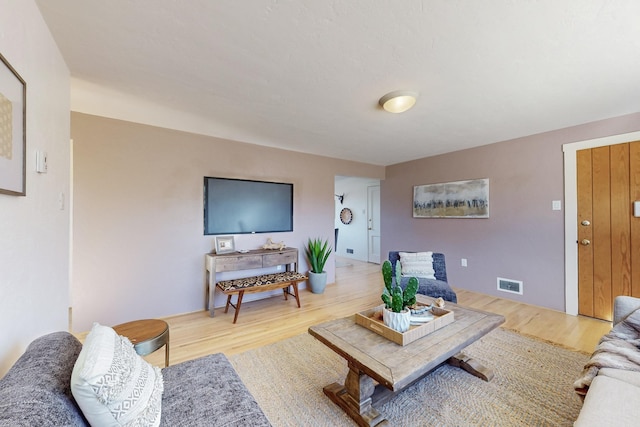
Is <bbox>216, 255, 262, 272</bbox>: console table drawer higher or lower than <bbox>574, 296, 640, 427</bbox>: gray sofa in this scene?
higher

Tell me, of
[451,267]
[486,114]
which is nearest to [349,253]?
[451,267]

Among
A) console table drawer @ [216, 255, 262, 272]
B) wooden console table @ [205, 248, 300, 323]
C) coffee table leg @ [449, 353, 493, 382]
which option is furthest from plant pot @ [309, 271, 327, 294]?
coffee table leg @ [449, 353, 493, 382]

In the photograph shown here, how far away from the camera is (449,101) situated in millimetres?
2312

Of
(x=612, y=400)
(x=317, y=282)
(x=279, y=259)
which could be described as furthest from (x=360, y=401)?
(x=317, y=282)

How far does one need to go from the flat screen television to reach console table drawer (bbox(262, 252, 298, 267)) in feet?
1.36

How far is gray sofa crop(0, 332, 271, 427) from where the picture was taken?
2.15ft

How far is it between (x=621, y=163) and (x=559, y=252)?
43.8 inches

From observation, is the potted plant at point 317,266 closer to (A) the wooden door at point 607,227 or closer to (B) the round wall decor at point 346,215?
(B) the round wall decor at point 346,215

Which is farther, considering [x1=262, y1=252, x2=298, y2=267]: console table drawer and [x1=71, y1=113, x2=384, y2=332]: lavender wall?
[x1=262, y1=252, x2=298, y2=267]: console table drawer

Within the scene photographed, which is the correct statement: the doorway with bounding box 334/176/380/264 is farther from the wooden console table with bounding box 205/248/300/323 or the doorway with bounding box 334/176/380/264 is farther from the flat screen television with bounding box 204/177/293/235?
the wooden console table with bounding box 205/248/300/323

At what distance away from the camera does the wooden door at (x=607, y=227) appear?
8.57ft

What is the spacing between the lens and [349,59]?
170 centimetres

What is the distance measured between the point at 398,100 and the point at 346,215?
4.86 metres

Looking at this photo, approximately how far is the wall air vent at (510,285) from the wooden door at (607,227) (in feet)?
1.85
